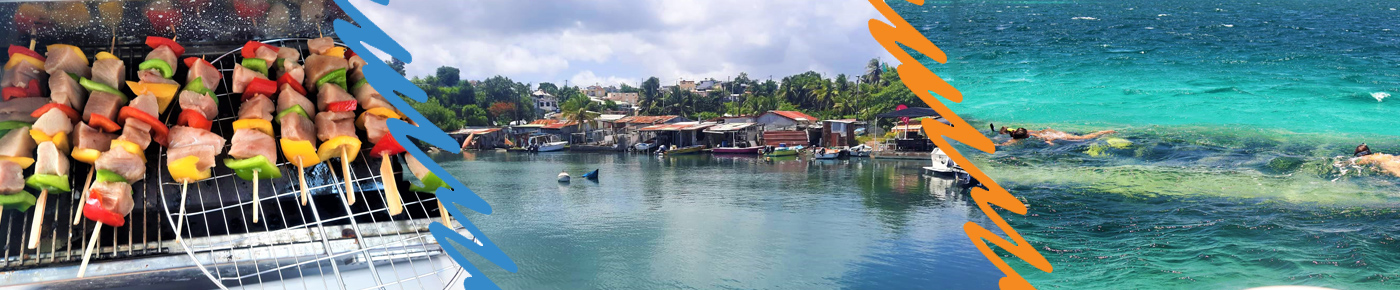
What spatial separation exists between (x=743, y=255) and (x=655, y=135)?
1129 cm

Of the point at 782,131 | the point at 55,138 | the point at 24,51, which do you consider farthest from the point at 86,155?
the point at 782,131

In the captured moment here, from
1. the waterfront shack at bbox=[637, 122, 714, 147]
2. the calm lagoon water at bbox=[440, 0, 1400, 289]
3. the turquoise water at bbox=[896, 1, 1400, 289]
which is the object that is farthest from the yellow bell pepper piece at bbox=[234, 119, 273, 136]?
the waterfront shack at bbox=[637, 122, 714, 147]

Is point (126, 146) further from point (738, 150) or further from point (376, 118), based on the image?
point (738, 150)

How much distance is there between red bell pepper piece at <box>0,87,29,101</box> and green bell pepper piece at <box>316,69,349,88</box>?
1.03 feet

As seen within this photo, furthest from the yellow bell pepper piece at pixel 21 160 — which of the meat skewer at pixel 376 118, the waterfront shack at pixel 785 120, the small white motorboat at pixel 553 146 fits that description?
the small white motorboat at pixel 553 146

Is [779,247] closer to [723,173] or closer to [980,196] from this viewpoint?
[723,173]

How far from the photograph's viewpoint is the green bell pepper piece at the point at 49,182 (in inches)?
28.1

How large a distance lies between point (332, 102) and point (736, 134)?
54.5ft

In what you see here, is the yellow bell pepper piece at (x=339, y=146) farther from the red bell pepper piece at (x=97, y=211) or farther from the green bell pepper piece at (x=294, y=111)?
the red bell pepper piece at (x=97, y=211)

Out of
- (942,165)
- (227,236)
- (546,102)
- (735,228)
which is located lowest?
(735,228)

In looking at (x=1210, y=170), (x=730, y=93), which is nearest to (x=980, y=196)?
(x=1210, y=170)

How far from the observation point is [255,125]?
78 centimetres

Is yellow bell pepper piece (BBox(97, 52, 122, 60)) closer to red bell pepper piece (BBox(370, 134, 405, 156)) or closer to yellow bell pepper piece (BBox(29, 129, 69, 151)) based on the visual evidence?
yellow bell pepper piece (BBox(29, 129, 69, 151))

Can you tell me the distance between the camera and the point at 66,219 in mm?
803
